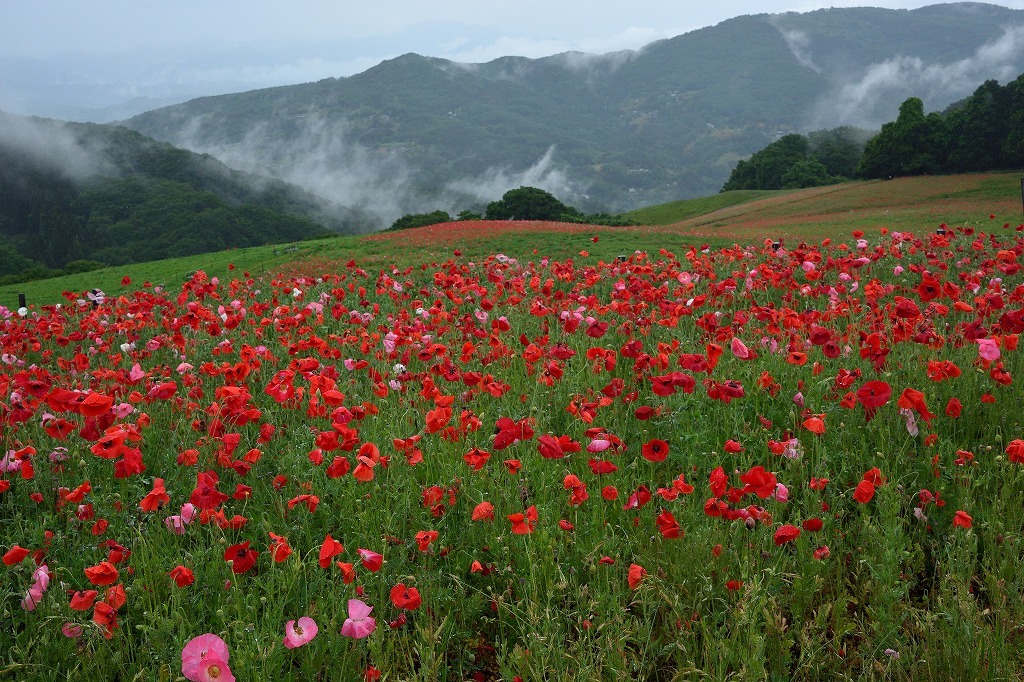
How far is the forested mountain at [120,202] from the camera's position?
363ft

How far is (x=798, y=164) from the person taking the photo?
81500 millimetres

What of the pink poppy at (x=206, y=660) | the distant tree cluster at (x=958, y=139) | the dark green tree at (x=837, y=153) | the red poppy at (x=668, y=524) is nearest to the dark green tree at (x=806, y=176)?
the dark green tree at (x=837, y=153)

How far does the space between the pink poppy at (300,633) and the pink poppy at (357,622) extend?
0.11 metres

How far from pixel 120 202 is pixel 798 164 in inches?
4587

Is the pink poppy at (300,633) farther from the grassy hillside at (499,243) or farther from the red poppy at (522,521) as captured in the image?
the grassy hillside at (499,243)

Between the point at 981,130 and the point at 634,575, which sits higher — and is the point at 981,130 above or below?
above

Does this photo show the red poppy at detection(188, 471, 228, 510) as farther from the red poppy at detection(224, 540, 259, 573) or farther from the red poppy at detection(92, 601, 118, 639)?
the red poppy at detection(92, 601, 118, 639)

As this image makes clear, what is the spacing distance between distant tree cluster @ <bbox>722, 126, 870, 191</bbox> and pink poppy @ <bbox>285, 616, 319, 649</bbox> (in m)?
84.7

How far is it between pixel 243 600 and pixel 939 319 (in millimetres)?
5750

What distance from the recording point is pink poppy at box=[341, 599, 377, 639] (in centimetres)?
231

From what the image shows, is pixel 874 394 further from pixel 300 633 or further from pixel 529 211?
pixel 529 211

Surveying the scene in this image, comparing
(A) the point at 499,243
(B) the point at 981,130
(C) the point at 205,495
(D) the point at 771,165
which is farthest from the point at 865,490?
(D) the point at 771,165

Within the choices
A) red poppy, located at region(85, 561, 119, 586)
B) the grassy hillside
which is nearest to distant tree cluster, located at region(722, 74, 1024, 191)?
the grassy hillside

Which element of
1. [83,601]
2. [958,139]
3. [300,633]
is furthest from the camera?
[958,139]
